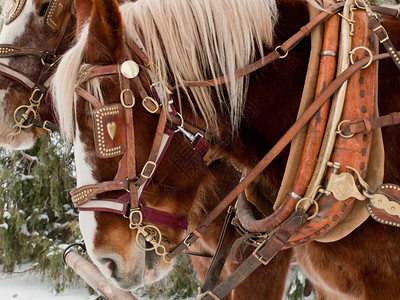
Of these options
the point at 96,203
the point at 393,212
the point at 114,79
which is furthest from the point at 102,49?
the point at 393,212

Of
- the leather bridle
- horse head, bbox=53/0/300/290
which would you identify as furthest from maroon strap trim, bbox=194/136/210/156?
the leather bridle

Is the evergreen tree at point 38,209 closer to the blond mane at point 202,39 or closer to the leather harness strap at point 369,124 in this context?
the blond mane at point 202,39

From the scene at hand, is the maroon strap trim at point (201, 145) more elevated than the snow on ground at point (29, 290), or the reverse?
the maroon strap trim at point (201, 145)

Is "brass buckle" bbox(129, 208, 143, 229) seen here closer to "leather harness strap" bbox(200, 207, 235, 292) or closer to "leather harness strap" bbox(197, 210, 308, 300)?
"leather harness strap" bbox(197, 210, 308, 300)

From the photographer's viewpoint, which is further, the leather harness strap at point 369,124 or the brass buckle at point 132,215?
the brass buckle at point 132,215

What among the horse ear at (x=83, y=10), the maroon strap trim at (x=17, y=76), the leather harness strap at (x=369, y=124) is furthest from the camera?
the maroon strap trim at (x=17, y=76)

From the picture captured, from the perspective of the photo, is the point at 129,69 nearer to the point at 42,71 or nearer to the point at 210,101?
the point at 210,101

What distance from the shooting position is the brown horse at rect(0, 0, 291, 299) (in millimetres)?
1305

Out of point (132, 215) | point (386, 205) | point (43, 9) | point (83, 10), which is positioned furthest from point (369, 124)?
point (43, 9)

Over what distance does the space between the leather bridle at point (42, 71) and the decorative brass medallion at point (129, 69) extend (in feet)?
3.46

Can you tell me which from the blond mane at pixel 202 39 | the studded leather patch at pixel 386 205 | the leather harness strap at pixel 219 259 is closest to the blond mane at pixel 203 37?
the blond mane at pixel 202 39

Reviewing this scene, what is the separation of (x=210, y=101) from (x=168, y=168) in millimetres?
231

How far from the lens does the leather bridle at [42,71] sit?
211cm

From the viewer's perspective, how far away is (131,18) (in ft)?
4.04
